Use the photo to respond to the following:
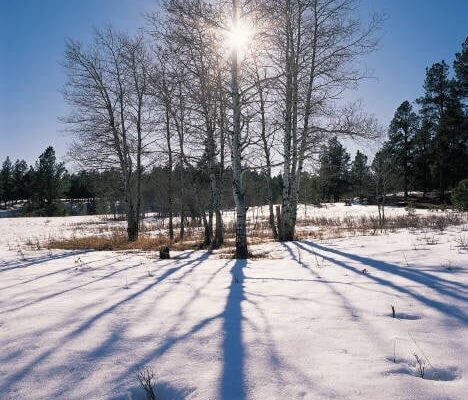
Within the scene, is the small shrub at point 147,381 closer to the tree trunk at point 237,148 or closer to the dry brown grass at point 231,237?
the tree trunk at point 237,148

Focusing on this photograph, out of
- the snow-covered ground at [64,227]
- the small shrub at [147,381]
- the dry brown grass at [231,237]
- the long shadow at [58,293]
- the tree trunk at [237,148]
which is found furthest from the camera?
the snow-covered ground at [64,227]

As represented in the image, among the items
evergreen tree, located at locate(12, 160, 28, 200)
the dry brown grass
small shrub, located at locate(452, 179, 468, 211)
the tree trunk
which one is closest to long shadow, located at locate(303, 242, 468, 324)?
the tree trunk

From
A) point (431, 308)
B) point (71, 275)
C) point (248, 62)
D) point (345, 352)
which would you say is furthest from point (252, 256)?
point (345, 352)

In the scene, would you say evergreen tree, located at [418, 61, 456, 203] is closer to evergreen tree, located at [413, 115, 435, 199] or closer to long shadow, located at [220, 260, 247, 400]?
evergreen tree, located at [413, 115, 435, 199]

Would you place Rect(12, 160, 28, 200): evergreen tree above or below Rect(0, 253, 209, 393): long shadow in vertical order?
above

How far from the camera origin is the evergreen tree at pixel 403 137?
45125 millimetres

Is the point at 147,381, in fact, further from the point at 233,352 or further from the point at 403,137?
the point at 403,137

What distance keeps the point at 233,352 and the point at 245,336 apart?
1.12ft

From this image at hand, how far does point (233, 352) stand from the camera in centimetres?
269

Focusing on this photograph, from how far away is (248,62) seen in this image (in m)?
9.90

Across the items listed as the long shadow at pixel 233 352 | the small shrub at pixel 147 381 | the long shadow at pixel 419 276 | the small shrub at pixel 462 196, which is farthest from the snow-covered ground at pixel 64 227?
the small shrub at pixel 147 381

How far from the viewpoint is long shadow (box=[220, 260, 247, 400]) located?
2.16 metres

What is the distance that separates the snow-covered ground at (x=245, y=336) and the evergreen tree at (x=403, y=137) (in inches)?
1743

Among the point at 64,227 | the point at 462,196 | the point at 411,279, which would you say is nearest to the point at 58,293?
the point at 411,279
